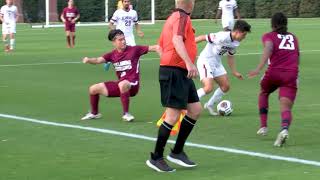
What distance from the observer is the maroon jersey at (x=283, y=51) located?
10578mm

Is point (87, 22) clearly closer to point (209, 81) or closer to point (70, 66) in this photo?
point (70, 66)

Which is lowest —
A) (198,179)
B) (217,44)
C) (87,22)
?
(87,22)

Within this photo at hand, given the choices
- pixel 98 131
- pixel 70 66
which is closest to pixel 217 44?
pixel 98 131

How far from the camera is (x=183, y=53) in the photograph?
846 cm

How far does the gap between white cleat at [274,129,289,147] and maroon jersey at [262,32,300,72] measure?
3.08 feet

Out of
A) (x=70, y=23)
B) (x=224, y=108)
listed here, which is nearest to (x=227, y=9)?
(x=70, y=23)

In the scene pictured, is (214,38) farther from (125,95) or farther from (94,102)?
(94,102)

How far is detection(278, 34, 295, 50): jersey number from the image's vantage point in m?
10.6

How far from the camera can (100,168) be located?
8953 millimetres

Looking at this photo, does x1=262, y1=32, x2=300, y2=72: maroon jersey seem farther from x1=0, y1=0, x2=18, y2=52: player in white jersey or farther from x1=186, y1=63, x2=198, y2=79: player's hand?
x1=0, y1=0, x2=18, y2=52: player in white jersey

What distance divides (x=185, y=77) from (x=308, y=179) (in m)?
1.67

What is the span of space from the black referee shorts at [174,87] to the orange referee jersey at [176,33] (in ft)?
0.24

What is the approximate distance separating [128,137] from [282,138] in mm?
2117

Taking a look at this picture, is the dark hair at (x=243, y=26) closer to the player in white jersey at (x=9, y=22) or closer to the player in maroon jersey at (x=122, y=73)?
the player in maroon jersey at (x=122, y=73)
